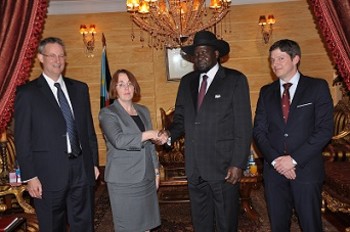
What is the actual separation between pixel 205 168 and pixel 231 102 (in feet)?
1.62

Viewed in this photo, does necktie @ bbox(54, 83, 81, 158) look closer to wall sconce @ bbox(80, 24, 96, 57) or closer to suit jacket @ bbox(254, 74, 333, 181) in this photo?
suit jacket @ bbox(254, 74, 333, 181)

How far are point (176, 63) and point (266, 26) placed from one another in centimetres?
165

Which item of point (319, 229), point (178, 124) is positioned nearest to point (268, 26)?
point (178, 124)

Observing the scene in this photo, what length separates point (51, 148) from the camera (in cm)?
269

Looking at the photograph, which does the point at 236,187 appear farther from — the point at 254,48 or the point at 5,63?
the point at 254,48

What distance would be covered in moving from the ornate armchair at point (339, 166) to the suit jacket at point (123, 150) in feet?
6.36

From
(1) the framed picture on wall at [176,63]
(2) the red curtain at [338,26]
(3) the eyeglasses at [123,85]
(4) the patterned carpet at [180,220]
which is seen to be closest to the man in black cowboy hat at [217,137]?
(3) the eyeglasses at [123,85]

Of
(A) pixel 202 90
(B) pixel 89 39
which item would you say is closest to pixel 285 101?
(A) pixel 202 90

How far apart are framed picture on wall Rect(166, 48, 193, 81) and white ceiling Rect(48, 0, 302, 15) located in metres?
1.11

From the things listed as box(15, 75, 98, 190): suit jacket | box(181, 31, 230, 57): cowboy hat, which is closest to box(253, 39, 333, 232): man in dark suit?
box(181, 31, 230, 57): cowboy hat

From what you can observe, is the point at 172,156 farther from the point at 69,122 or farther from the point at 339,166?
the point at 69,122

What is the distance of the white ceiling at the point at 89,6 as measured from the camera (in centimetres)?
694

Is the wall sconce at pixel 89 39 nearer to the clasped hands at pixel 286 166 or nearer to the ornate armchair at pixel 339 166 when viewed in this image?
the ornate armchair at pixel 339 166

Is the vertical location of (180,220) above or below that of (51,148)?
below
